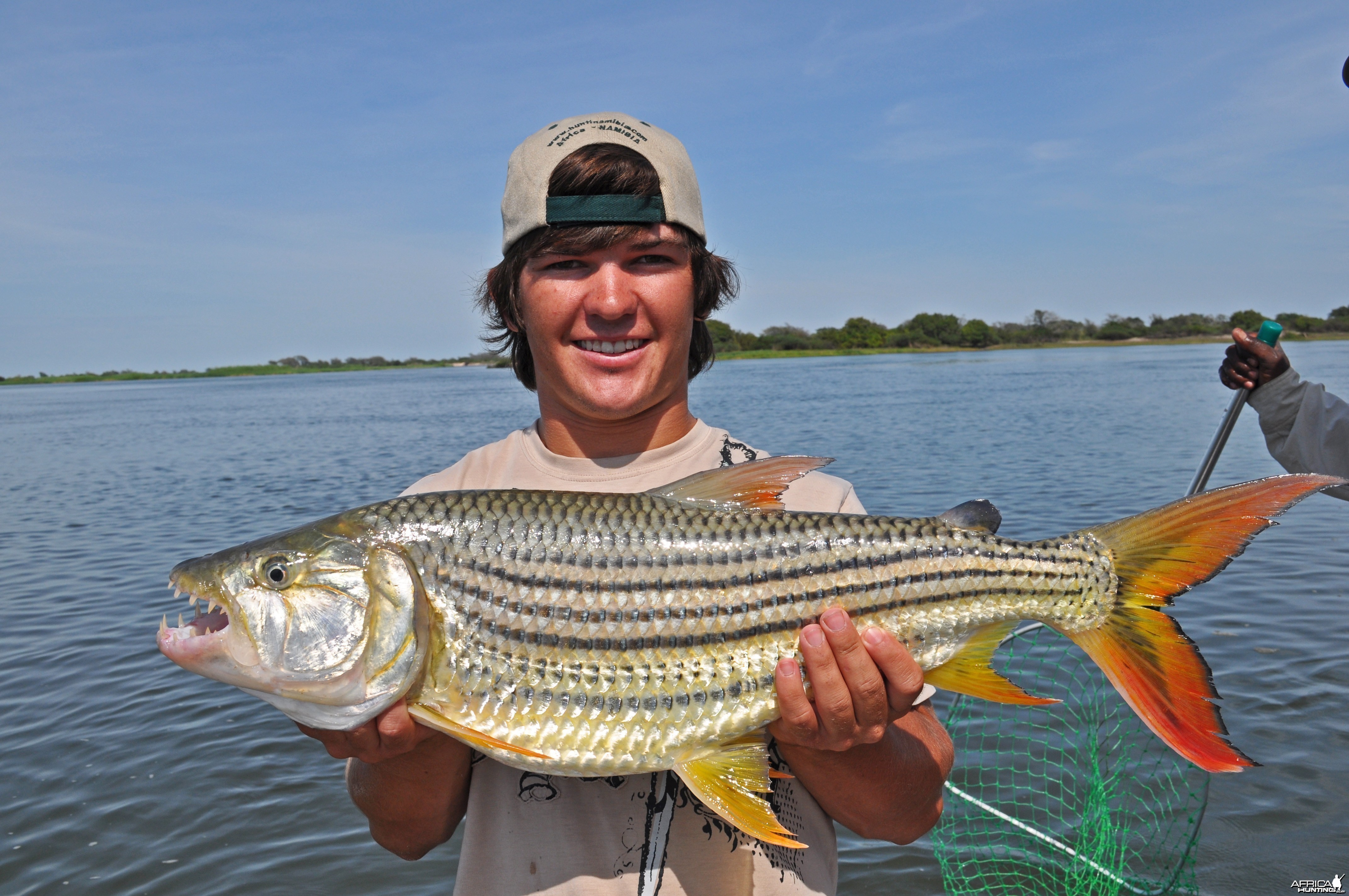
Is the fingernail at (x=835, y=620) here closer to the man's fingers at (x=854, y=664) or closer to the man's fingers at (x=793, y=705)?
the man's fingers at (x=854, y=664)

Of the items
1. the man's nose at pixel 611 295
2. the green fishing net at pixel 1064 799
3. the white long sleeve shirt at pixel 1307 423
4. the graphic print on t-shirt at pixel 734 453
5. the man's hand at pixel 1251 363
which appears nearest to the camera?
the man's nose at pixel 611 295

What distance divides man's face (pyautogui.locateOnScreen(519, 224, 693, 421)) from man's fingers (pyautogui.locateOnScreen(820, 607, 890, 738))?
942 mm

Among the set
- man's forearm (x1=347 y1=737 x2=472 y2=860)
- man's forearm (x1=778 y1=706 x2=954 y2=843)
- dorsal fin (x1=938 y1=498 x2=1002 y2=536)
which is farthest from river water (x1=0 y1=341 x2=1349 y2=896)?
dorsal fin (x1=938 y1=498 x2=1002 y2=536)

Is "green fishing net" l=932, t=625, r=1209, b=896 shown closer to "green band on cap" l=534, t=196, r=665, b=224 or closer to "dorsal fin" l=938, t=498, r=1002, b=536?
"dorsal fin" l=938, t=498, r=1002, b=536

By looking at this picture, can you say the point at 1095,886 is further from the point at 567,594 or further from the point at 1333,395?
the point at 567,594

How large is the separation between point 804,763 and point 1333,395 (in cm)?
596

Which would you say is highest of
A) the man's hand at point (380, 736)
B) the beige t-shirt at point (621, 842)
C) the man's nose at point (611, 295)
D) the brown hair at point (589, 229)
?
the brown hair at point (589, 229)

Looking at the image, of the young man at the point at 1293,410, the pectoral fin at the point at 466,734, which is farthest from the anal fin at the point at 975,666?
the young man at the point at 1293,410

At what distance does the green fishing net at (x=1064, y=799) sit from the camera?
18.9 ft

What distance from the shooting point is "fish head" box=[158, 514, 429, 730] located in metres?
2.38

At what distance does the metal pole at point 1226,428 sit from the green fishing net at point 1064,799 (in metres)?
1.64

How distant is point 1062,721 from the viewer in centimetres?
824

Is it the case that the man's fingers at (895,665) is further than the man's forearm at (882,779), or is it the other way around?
the man's forearm at (882,779)

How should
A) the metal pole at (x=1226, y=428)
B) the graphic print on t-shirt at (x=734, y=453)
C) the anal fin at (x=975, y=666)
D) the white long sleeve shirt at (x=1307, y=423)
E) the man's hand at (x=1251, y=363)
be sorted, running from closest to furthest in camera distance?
the anal fin at (x=975, y=666) < the graphic print on t-shirt at (x=734, y=453) < the metal pole at (x=1226, y=428) < the white long sleeve shirt at (x=1307, y=423) < the man's hand at (x=1251, y=363)
